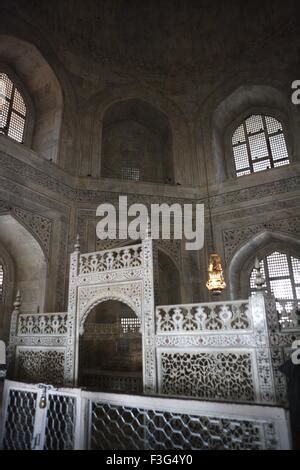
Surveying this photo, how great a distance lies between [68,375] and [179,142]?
7.17 meters

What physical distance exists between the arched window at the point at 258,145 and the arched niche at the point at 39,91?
202 inches

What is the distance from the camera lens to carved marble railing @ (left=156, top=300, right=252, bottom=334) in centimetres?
347

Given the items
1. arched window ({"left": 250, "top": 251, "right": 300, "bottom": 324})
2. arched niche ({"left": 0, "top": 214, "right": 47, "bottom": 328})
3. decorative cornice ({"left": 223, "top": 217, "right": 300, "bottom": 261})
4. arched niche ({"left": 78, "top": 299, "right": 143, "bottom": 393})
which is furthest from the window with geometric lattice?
arched niche ({"left": 0, "top": 214, "right": 47, "bottom": 328})

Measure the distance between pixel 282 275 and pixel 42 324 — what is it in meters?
5.70

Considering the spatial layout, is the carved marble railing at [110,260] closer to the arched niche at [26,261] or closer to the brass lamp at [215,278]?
the arched niche at [26,261]

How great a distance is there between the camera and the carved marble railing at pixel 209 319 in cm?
347

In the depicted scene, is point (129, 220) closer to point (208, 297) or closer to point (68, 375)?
point (208, 297)

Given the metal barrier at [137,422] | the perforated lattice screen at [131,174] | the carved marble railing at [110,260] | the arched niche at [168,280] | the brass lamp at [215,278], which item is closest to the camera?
the metal barrier at [137,422]

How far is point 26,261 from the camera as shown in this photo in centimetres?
707

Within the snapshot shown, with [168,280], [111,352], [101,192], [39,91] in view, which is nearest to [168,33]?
[39,91]

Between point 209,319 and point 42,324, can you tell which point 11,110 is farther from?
point 209,319

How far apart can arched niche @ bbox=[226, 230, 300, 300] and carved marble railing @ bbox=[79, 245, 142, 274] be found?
3.96 m

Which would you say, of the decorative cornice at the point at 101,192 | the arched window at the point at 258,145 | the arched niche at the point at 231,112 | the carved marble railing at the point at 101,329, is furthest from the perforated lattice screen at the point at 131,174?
the carved marble railing at the point at 101,329
